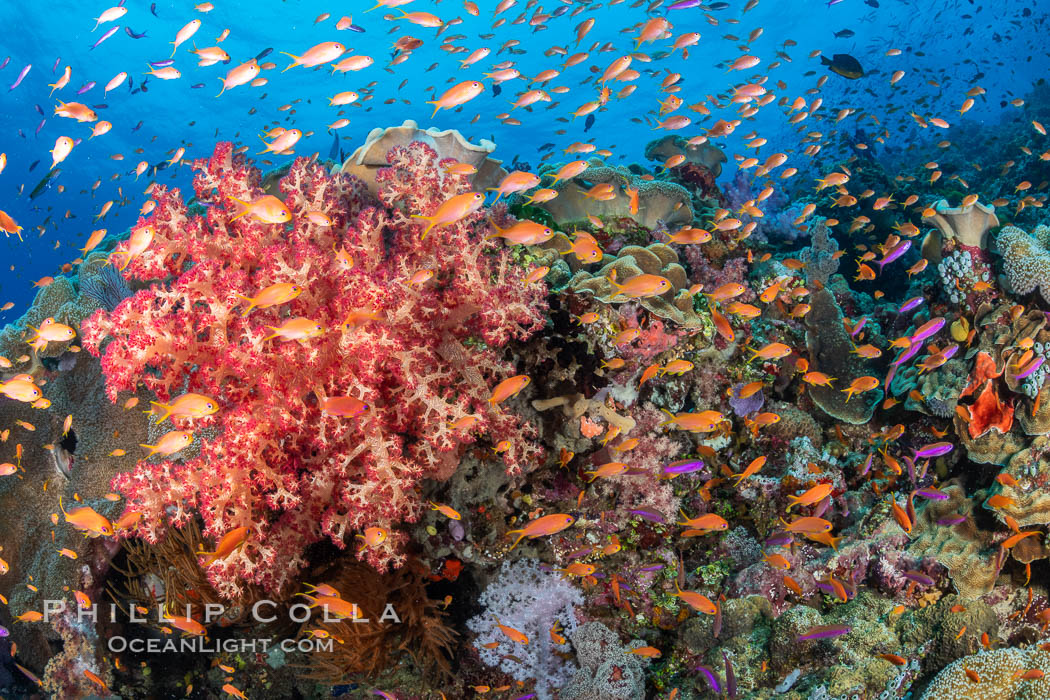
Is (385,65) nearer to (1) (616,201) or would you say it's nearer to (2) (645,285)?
(1) (616,201)

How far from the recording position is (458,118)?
45375 mm

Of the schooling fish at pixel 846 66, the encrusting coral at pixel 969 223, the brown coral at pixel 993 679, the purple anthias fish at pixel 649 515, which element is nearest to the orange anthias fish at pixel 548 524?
the purple anthias fish at pixel 649 515

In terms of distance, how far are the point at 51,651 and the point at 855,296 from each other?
11323mm

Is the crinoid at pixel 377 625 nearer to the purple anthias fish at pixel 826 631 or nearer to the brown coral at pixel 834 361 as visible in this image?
the purple anthias fish at pixel 826 631

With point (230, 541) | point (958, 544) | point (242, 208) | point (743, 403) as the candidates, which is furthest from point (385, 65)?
point (958, 544)

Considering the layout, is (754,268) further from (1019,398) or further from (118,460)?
(118,460)

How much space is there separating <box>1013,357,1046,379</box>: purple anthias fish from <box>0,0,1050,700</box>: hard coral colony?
0.10 meters

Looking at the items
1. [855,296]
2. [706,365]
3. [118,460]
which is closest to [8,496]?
[118,460]

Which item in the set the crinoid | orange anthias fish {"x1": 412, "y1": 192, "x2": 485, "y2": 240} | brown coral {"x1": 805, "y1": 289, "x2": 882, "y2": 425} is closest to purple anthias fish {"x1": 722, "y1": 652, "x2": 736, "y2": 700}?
the crinoid

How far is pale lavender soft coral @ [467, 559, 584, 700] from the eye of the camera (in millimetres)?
A: 4434

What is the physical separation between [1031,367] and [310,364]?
624cm

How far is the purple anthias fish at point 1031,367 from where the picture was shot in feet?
14.7

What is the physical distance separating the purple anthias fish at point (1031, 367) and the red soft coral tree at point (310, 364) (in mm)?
4543

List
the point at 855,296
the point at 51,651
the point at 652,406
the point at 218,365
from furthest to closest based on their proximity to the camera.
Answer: the point at 855,296 → the point at 51,651 → the point at 652,406 → the point at 218,365
